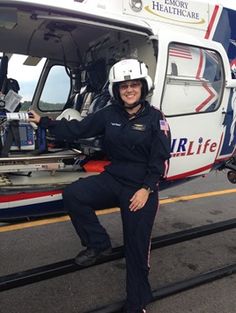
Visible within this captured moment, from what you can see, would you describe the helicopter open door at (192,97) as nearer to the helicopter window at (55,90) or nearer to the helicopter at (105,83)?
the helicopter at (105,83)

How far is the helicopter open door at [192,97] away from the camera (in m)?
3.24

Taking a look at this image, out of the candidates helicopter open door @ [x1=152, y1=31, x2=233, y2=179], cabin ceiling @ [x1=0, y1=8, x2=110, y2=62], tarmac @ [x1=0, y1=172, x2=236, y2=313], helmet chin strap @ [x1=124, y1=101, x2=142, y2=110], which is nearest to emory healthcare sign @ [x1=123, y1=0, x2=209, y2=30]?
helicopter open door @ [x1=152, y1=31, x2=233, y2=179]

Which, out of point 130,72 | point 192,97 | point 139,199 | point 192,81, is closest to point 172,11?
point 192,81

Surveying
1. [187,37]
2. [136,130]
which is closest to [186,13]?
[187,37]

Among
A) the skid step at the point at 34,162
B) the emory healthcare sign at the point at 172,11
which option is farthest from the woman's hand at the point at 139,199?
the emory healthcare sign at the point at 172,11

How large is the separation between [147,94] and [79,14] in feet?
2.44

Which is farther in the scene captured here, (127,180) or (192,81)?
(192,81)

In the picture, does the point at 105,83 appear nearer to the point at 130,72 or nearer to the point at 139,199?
the point at 130,72

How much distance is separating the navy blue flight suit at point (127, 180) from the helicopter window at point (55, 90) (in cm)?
203

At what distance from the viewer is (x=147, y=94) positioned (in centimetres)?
296

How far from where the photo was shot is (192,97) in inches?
135

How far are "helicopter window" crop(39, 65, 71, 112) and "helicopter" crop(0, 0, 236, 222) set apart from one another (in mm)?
786

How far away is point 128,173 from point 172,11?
1.51 m

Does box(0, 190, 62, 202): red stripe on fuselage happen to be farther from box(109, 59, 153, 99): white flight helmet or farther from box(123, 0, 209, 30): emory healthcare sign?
box(123, 0, 209, 30): emory healthcare sign
